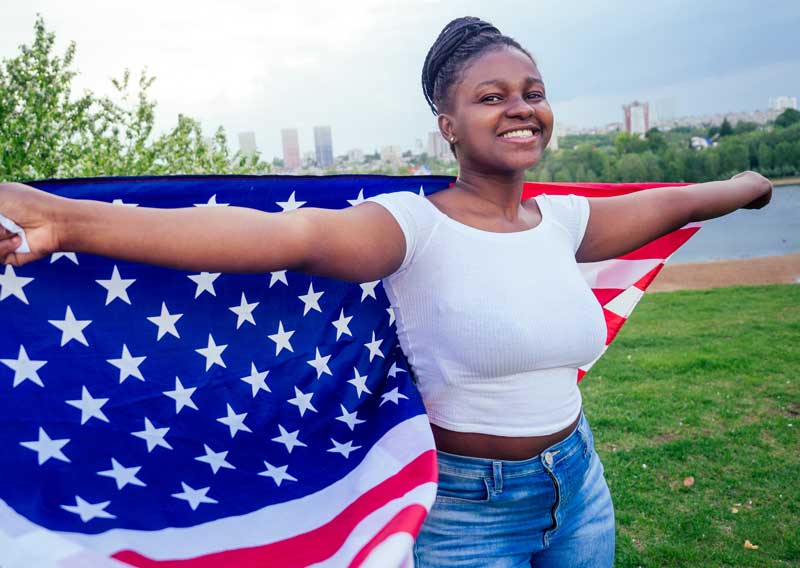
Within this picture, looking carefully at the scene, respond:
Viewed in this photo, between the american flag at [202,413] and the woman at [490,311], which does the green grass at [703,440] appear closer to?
the woman at [490,311]

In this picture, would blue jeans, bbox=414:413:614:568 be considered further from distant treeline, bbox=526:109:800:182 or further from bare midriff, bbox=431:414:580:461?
distant treeline, bbox=526:109:800:182

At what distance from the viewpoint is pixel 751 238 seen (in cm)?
3394

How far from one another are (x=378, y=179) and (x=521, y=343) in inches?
38.5

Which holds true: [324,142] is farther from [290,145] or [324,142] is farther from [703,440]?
[703,440]

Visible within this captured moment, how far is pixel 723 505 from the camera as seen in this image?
15.9 ft

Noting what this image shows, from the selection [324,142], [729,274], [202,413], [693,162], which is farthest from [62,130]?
[324,142]

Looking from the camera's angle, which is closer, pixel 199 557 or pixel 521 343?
pixel 521 343

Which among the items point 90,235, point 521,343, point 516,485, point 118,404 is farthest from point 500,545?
point 90,235

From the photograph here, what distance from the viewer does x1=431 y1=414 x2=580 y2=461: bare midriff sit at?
196cm

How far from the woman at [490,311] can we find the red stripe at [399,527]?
0.73 feet

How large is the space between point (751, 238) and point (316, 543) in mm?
36611

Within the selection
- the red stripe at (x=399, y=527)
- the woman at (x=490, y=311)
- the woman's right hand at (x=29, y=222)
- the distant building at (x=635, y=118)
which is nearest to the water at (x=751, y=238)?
the woman at (x=490, y=311)

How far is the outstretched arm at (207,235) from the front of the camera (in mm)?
1380

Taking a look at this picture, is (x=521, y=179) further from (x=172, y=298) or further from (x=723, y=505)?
(x=723, y=505)
